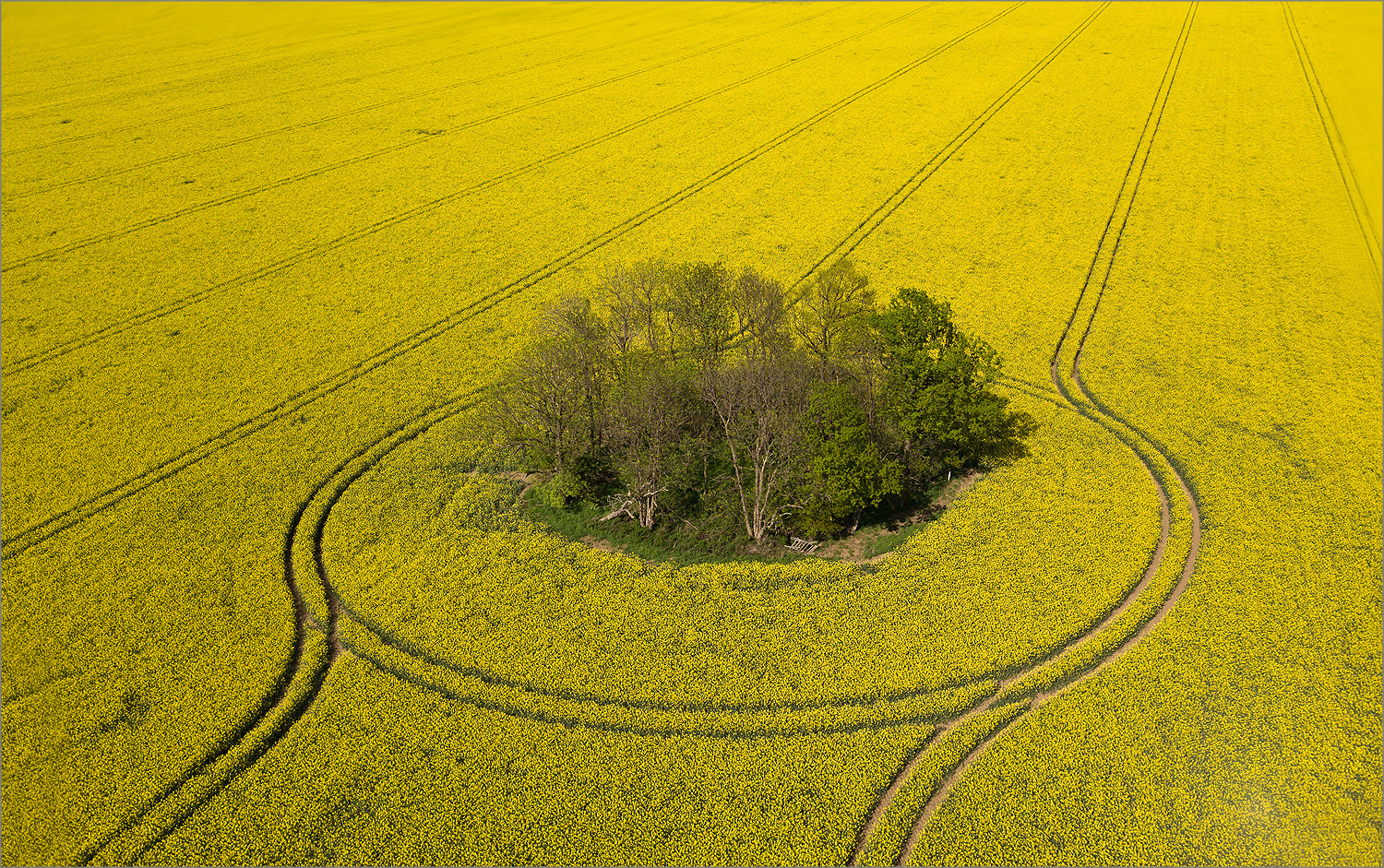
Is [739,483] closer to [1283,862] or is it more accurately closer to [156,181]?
[1283,862]

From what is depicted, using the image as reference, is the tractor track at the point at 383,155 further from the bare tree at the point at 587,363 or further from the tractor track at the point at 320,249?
the bare tree at the point at 587,363

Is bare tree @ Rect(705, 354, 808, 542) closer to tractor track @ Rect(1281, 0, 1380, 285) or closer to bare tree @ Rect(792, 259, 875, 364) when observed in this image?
bare tree @ Rect(792, 259, 875, 364)

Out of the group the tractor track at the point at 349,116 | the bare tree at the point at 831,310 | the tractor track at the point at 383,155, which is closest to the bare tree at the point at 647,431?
the bare tree at the point at 831,310

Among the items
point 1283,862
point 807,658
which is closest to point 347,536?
point 807,658

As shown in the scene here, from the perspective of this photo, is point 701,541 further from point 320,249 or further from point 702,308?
point 320,249

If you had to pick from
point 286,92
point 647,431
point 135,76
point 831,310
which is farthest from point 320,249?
point 135,76

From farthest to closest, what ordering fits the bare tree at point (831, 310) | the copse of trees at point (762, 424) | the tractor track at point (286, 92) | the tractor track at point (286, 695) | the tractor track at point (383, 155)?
the tractor track at point (286, 92), the tractor track at point (383, 155), the bare tree at point (831, 310), the copse of trees at point (762, 424), the tractor track at point (286, 695)
